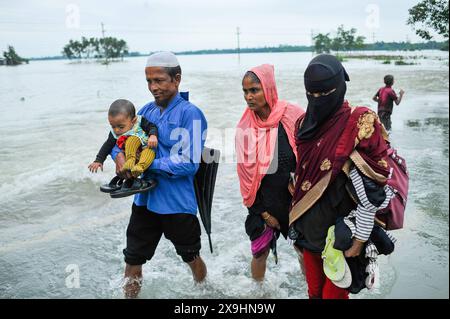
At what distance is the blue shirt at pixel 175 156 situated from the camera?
2.71 m

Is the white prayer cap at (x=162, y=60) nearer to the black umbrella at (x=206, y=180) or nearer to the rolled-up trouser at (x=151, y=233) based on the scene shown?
the black umbrella at (x=206, y=180)

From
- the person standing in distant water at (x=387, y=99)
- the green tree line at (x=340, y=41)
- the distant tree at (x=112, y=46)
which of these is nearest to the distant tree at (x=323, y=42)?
the green tree line at (x=340, y=41)

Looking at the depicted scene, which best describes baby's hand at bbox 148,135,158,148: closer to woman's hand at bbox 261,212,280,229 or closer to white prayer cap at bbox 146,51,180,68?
white prayer cap at bbox 146,51,180,68

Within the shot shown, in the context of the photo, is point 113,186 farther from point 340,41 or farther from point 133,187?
point 340,41

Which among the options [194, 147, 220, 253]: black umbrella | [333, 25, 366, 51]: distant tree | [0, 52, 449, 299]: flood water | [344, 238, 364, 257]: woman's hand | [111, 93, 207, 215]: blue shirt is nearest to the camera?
[344, 238, 364, 257]: woman's hand

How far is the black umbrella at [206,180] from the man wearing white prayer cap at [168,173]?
110 mm

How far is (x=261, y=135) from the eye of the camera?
9.33ft

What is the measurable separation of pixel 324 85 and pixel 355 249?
85 centimetres

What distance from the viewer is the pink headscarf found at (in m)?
2.81

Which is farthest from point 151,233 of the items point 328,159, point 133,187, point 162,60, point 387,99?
point 387,99

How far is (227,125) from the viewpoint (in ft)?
36.9

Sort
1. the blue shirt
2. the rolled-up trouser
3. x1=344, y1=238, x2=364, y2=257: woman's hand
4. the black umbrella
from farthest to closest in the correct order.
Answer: the black umbrella → the rolled-up trouser → the blue shirt → x1=344, y1=238, x2=364, y2=257: woman's hand

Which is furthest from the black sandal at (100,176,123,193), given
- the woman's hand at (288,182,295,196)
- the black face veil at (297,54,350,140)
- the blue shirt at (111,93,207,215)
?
the black face veil at (297,54,350,140)

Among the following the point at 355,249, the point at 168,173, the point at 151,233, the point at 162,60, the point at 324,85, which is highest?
the point at 162,60
